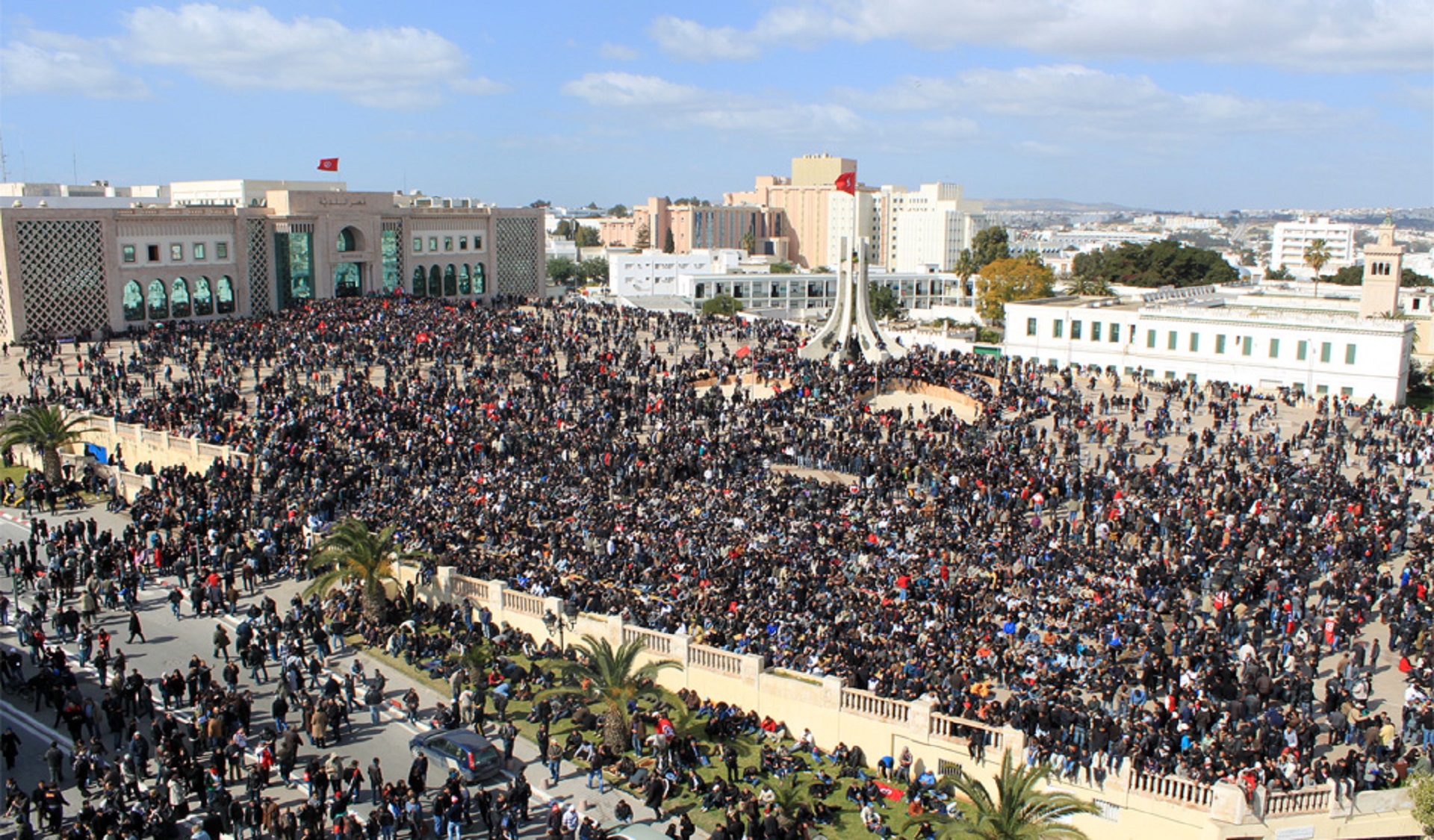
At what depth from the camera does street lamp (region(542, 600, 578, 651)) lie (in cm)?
2181

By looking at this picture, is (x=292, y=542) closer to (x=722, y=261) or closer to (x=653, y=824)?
(x=653, y=824)

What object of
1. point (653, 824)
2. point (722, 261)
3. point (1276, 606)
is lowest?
point (653, 824)

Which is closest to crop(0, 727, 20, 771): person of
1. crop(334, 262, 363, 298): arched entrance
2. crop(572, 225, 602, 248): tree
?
crop(334, 262, 363, 298): arched entrance

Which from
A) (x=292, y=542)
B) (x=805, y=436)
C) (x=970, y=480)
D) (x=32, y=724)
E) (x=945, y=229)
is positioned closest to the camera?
(x=32, y=724)

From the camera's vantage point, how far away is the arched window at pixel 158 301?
5469cm

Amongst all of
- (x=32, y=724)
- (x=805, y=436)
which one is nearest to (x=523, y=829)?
(x=32, y=724)

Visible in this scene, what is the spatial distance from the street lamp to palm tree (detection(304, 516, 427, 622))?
11.1 ft

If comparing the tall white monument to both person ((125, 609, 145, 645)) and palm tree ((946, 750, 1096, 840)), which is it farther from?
palm tree ((946, 750, 1096, 840))

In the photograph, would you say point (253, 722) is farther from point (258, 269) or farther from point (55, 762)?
point (258, 269)

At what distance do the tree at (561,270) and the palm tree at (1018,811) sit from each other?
120m

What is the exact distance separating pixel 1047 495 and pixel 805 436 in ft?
22.7

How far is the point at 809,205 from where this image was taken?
164 m

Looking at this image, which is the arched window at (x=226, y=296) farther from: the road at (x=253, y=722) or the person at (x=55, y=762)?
the person at (x=55, y=762)

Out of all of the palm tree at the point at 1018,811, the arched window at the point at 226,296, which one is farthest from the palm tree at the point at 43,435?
the palm tree at the point at 1018,811
